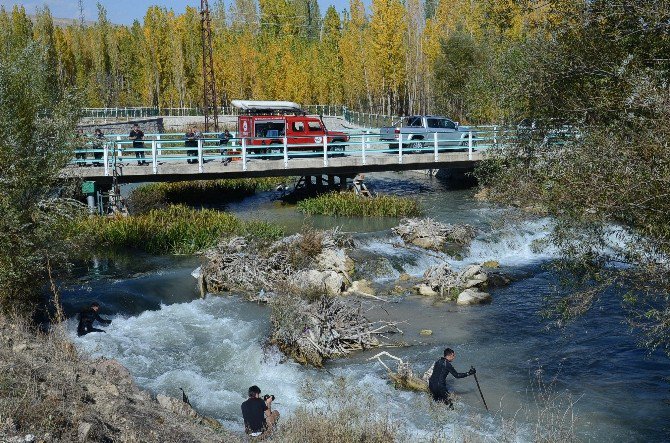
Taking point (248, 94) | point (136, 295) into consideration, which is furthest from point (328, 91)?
point (136, 295)

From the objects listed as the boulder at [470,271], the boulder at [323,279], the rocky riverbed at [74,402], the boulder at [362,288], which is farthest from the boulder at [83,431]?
the boulder at [470,271]

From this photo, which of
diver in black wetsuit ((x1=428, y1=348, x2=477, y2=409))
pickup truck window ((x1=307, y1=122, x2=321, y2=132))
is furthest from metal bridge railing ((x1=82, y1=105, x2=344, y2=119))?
diver in black wetsuit ((x1=428, y1=348, x2=477, y2=409))

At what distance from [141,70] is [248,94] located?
15.2 meters

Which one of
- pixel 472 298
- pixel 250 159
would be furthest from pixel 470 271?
pixel 250 159

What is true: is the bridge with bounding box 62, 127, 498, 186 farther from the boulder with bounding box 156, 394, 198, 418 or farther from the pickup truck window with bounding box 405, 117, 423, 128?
the boulder with bounding box 156, 394, 198, 418

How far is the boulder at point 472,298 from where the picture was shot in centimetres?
1703

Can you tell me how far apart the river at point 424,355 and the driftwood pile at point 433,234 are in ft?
4.58

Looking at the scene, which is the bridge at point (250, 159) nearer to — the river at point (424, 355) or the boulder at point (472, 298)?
the river at point (424, 355)

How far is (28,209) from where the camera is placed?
13.3 meters

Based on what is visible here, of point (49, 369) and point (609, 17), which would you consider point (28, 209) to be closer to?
point (49, 369)

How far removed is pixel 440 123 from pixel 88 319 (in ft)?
72.1

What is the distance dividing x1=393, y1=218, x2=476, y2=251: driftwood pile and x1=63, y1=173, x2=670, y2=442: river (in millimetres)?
1396

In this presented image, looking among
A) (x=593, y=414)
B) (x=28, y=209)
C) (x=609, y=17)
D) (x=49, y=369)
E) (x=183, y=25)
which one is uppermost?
(x=183, y=25)

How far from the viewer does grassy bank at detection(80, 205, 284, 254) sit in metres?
20.6
